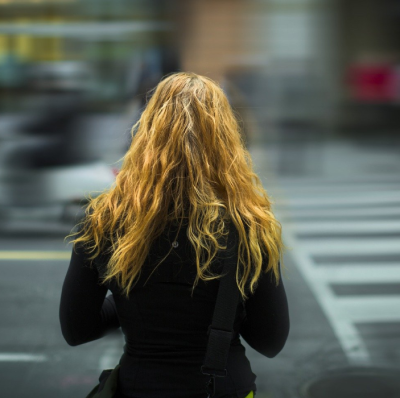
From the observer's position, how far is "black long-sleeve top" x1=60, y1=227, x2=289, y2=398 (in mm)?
1549

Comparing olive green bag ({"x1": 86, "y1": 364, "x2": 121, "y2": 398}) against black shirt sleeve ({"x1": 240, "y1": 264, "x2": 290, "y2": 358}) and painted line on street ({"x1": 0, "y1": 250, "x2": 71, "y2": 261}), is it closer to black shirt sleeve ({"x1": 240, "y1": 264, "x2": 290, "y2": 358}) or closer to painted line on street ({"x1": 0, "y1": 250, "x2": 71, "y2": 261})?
black shirt sleeve ({"x1": 240, "y1": 264, "x2": 290, "y2": 358})

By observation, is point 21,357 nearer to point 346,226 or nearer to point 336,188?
point 336,188

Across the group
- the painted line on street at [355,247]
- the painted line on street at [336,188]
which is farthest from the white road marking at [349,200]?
the painted line on street at [355,247]

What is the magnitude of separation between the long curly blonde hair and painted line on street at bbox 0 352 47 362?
2.69 m

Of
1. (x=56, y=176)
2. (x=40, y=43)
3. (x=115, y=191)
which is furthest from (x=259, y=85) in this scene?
(x=115, y=191)

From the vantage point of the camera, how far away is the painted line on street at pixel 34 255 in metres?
5.86

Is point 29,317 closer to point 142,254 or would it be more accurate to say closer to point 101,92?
point 101,92

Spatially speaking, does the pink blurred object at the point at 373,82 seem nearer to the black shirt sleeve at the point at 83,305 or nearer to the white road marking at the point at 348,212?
the white road marking at the point at 348,212

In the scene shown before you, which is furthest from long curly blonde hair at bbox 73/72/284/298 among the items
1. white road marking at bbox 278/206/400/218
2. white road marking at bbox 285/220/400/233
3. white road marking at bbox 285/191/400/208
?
white road marking at bbox 278/206/400/218

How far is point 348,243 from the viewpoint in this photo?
6.50 metres

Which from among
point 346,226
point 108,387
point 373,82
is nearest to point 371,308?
point 373,82

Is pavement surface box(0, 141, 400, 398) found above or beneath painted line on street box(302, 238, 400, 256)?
above

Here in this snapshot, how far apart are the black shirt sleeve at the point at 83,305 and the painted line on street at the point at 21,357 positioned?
2465mm

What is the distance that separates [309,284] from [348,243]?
1348mm
